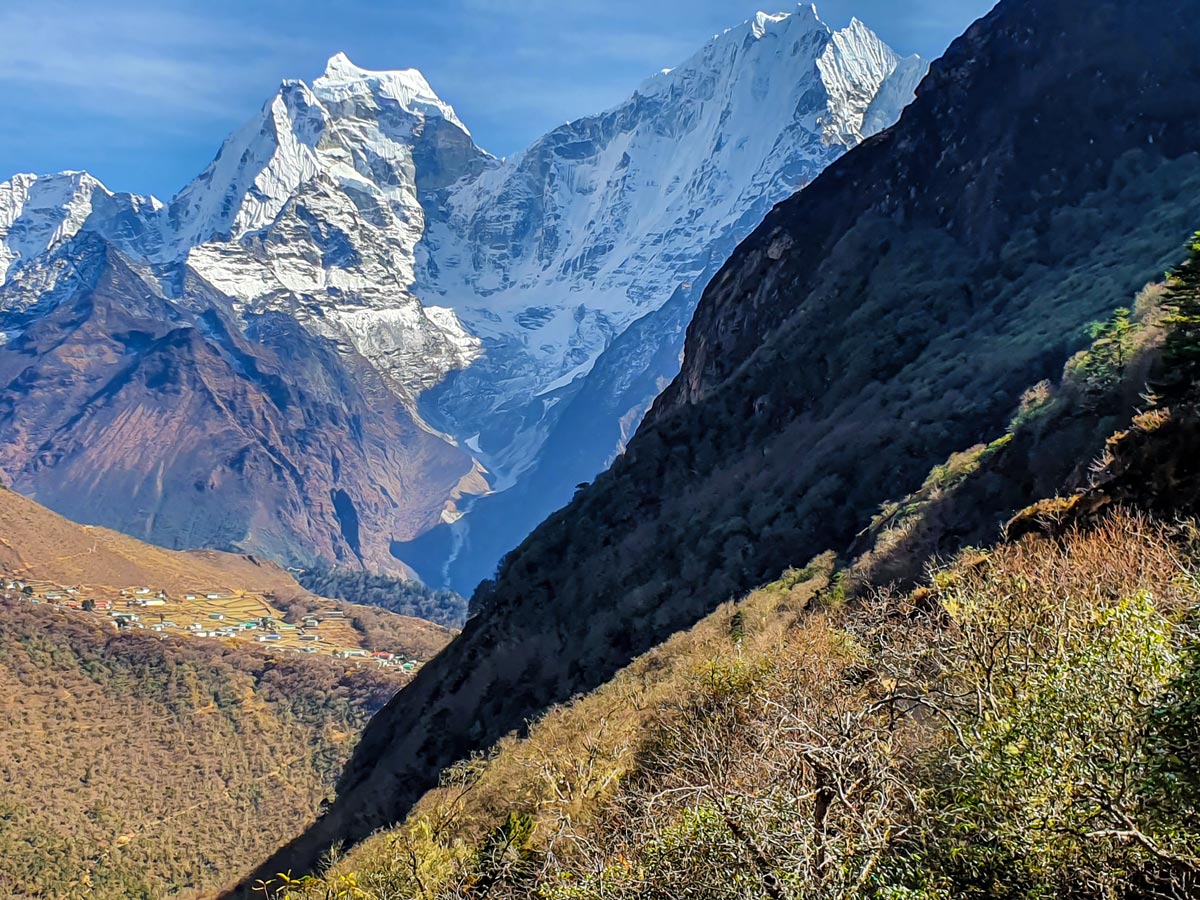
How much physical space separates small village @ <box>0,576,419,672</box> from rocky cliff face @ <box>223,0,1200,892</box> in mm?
106496

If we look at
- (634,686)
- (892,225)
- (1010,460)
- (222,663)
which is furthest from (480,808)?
(222,663)

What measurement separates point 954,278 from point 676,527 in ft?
79.4

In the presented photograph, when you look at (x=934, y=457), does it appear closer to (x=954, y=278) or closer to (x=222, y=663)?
(x=954, y=278)

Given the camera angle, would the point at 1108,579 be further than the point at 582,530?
No

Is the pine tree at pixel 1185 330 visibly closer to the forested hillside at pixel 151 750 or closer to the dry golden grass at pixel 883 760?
the dry golden grass at pixel 883 760

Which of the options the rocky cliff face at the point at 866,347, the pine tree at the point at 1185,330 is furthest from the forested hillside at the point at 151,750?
the pine tree at the point at 1185,330

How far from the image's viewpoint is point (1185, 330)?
61.9ft

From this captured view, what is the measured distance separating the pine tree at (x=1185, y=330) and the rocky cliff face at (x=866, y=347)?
17111 mm

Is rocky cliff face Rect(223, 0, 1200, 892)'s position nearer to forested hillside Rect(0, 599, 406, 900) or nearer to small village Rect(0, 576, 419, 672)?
forested hillside Rect(0, 599, 406, 900)

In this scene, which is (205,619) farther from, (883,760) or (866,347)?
(883,760)

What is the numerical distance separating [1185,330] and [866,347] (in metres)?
34.3

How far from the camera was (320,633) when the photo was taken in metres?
185

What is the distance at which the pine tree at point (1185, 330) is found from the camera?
1753 centimetres

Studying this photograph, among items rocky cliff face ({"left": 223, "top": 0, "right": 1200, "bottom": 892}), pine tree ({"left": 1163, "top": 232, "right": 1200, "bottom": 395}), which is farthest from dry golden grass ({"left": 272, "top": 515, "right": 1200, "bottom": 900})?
rocky cliff face ({"left": 223, "top": 0, "right": 1200, "bottom": 892})
